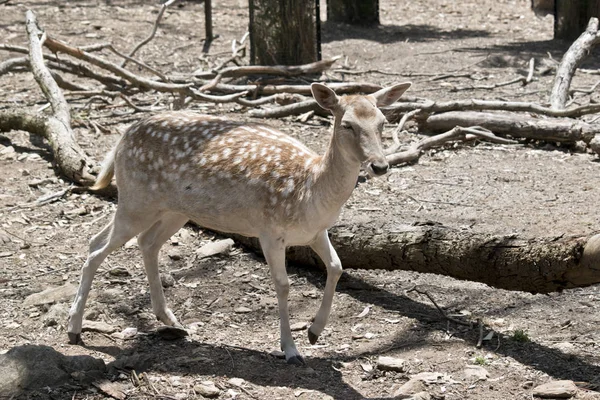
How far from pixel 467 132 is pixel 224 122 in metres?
4.26

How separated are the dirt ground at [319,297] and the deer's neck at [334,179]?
104cm

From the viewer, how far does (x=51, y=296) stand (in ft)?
21.4

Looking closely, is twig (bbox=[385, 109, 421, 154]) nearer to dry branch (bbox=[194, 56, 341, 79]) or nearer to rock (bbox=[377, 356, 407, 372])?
dry branch (bbox=[194, 56, 341, 79])

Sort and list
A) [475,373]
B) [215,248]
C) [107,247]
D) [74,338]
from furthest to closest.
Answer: [215,248] < [107,247] < [74,338] < [475,373]

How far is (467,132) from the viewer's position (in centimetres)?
980

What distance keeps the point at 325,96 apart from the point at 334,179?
1.65 ft

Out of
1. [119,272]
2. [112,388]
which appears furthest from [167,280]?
[112,388]

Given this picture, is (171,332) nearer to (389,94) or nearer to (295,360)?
(295,360)

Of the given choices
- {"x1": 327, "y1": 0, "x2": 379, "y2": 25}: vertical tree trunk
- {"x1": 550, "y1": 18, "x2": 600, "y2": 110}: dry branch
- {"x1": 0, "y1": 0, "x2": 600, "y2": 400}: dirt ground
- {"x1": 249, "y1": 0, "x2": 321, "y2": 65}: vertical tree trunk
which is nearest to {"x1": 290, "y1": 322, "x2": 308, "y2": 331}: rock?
{"x1": 0, "y1": 0, "x2": 600, "y2": 400}: dirt ground

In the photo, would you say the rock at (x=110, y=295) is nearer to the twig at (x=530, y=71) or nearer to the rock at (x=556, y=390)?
the rock at (x=556, y=390)

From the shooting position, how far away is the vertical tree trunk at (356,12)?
16750mm

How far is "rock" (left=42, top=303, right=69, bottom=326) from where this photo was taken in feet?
20.2

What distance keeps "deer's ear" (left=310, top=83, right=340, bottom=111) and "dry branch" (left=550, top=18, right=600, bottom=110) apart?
565 centimetres

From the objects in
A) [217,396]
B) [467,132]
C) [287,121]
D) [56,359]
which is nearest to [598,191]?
[467,132]
